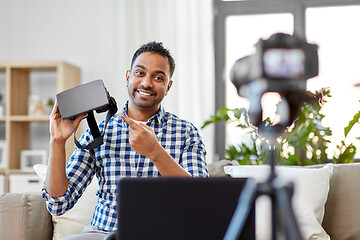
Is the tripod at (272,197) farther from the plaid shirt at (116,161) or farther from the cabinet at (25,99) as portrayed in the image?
the cabinet at (25,99)

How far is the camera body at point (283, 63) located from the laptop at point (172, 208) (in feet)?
0.71

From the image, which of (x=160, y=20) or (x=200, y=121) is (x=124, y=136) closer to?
(x=200, y=121)

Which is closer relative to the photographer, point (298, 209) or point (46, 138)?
point (298, 209)

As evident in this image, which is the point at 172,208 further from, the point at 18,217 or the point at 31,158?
the point at 31,158

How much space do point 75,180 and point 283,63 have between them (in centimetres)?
105

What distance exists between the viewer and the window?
11.0 feet

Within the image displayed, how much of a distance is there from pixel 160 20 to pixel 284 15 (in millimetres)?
951

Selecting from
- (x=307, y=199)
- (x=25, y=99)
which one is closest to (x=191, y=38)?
(x=25, y=99)

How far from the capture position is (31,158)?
11.1ft

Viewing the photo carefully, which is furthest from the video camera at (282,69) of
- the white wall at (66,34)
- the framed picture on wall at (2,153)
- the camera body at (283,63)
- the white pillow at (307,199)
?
the framed picture on wall at (2,153)

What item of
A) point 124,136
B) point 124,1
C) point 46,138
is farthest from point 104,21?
point 124,136

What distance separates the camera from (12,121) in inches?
130

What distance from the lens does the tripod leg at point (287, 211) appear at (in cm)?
54

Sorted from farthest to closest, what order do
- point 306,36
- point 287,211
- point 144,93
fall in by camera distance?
point 306,36 < point 144,93 < point 287,211
